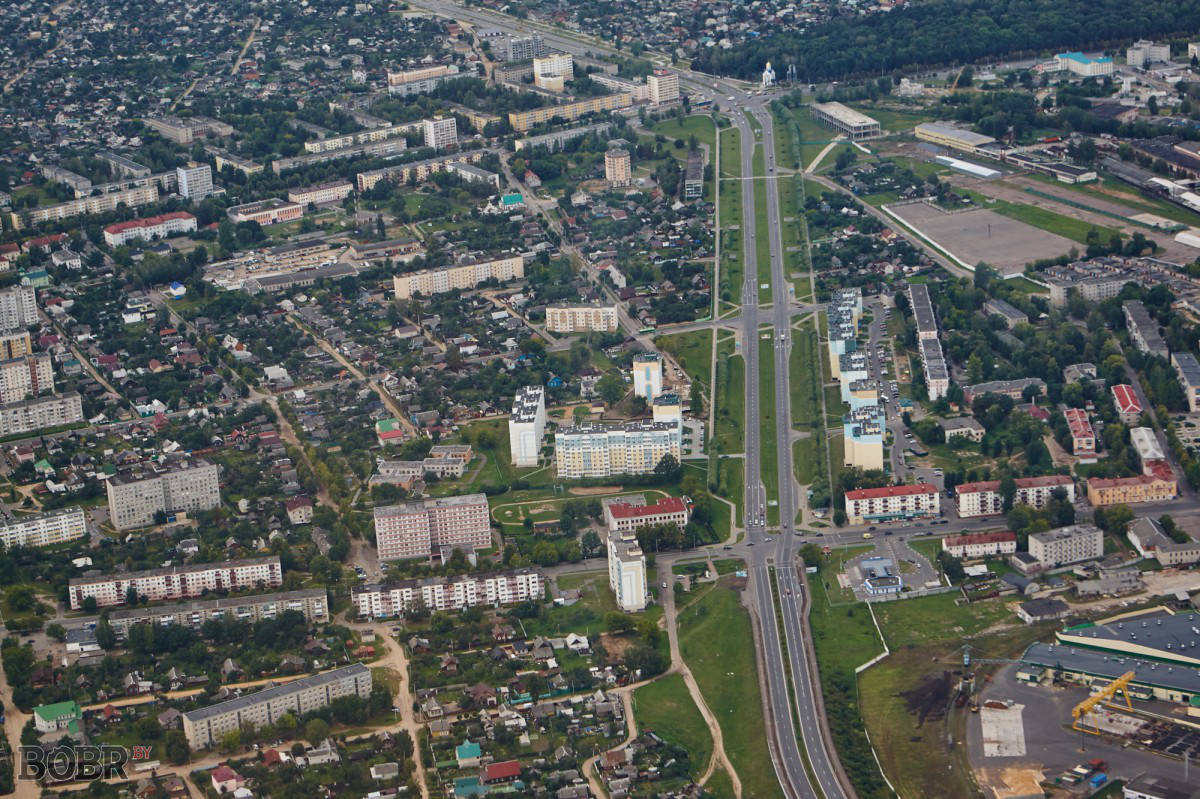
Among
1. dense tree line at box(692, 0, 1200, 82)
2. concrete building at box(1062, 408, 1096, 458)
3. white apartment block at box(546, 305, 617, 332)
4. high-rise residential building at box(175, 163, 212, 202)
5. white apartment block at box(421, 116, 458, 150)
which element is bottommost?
concrete building at box(1062, 408, 1096, 458)

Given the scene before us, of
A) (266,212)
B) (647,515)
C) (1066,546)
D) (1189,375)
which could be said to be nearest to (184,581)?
(647,515)

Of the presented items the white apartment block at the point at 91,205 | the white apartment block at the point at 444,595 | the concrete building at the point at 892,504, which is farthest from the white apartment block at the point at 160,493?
the white apartment block at the point at 91,205

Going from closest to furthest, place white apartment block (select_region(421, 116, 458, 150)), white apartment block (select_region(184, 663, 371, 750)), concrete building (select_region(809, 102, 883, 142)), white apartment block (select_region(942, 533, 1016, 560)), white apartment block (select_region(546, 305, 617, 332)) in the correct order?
white apartment block (select_region(184, 663, 371, 750)) → white apartment block (select_region(942, 533, 1016, 560)) → white apartment block (select_region(546, 305, 617, 332)) → concrete building (select_region(809, 102, 883, 142)) → white apartment block (select_region(421, 116, 458, 150))

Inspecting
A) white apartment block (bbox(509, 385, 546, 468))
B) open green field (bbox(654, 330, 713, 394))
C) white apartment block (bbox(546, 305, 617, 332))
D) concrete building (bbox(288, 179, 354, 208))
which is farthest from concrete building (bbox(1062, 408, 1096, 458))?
concrete building (bbox(288, 179, 354, 208))

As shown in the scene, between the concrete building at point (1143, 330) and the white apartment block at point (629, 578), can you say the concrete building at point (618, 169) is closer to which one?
the concrete building at point (1143, 330)

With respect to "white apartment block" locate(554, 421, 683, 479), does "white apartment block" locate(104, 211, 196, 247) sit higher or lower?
higher

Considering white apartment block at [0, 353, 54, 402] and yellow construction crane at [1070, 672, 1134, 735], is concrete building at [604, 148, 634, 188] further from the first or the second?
yellow construction crane at [1070, 672, 1134, 735]

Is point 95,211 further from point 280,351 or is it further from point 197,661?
point 197,661
